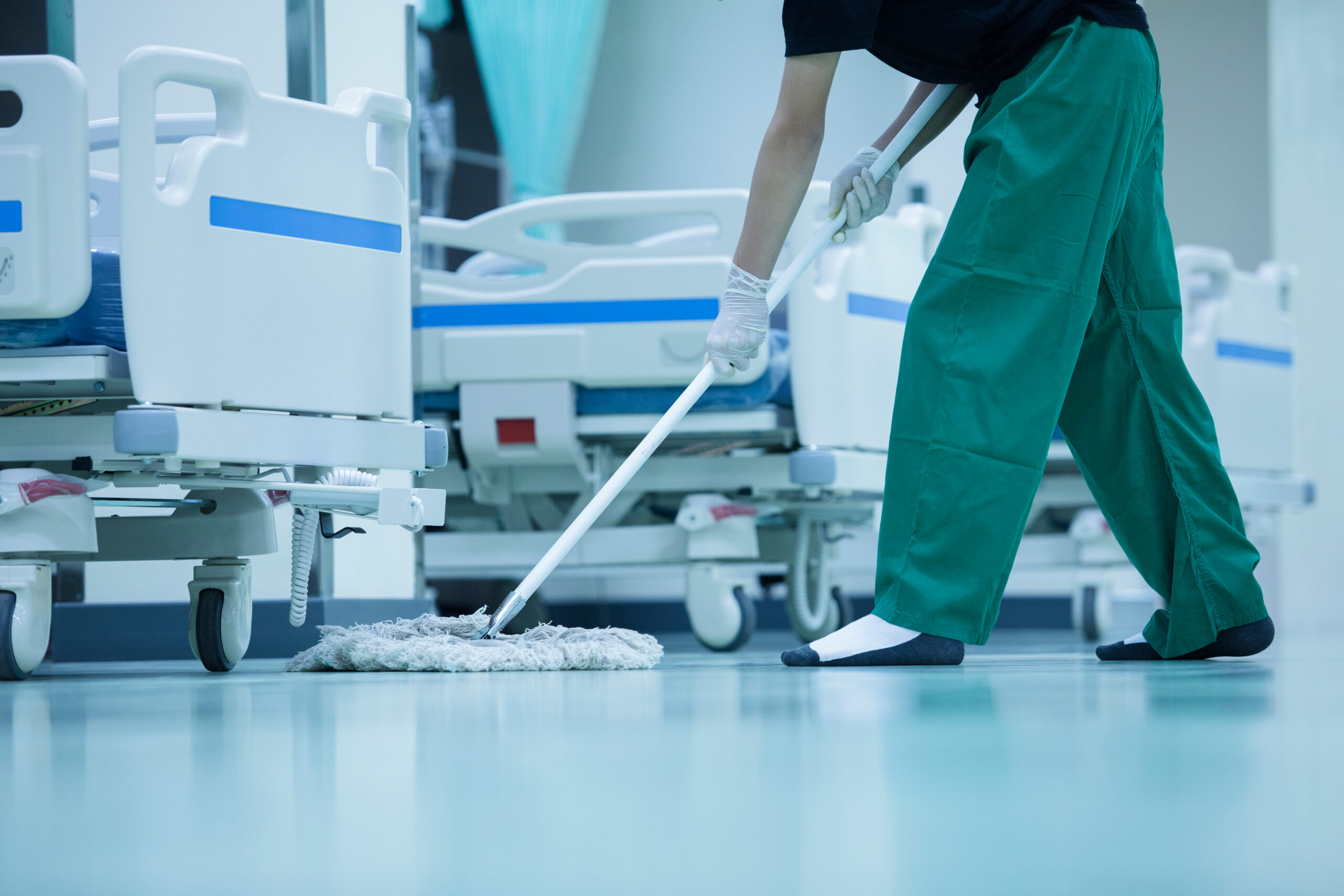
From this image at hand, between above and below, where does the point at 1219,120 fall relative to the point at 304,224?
above

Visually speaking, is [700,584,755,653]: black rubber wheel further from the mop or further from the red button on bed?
the mop

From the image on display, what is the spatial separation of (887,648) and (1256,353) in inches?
124

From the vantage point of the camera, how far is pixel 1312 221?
5797mm

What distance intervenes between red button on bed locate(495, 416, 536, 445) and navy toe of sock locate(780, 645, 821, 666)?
162 cm

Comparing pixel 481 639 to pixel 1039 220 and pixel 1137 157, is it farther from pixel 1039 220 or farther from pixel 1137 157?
pixel 1137 157

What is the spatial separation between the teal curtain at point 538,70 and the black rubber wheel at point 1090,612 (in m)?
3.14

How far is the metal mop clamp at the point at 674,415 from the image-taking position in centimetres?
195

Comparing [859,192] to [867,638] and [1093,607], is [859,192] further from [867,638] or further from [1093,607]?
[1093,607]

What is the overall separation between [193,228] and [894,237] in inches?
79.1

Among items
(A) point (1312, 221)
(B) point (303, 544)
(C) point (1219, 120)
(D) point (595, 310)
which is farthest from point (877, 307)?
(C) point (1219, 120)

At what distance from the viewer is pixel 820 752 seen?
0.78 metres

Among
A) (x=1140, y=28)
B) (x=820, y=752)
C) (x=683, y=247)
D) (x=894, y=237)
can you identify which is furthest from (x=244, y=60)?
(x=820, y=752)

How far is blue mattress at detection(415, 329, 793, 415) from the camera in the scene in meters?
3.21

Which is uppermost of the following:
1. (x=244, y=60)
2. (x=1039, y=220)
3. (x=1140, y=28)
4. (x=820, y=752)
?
(x=244, y=60)
